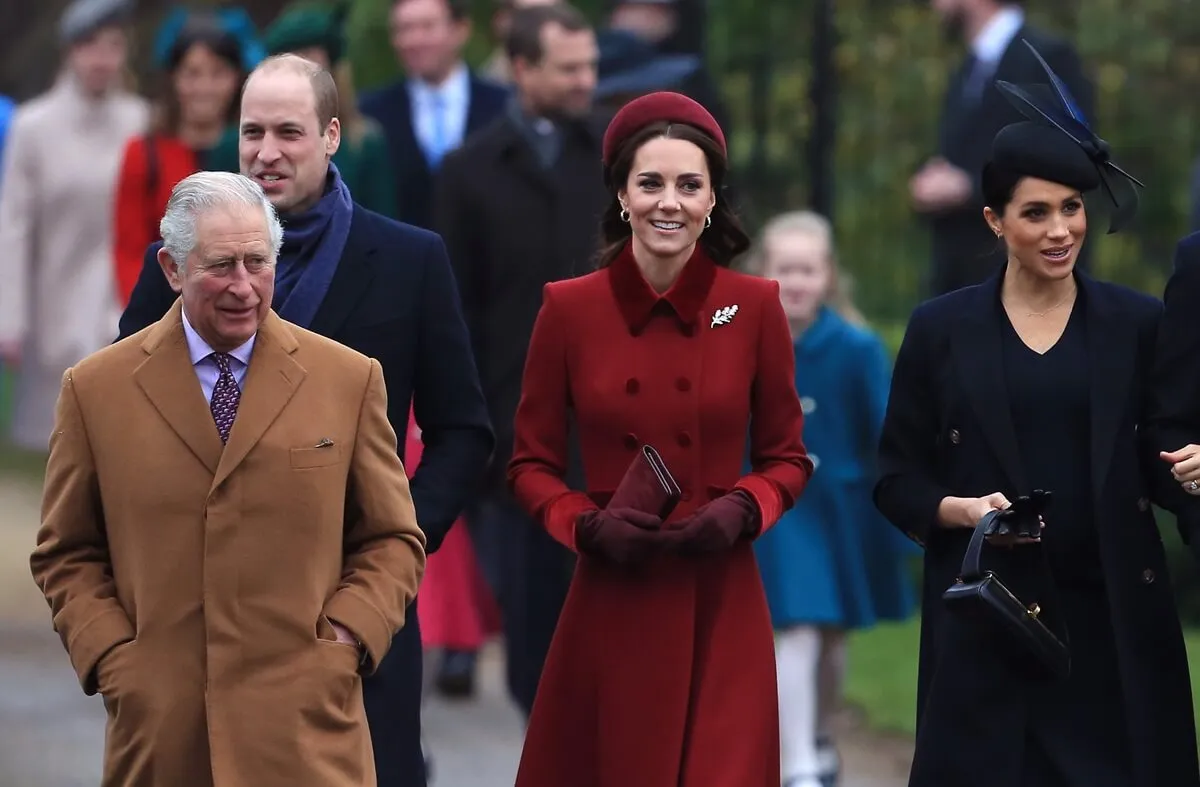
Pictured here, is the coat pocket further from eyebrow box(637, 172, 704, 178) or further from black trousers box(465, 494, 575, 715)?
black trousers box(465, 494, 575, 715)

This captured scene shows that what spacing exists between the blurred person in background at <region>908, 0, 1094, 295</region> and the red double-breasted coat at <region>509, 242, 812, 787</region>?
4.22 m

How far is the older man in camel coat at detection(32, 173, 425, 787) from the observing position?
5.68 meters

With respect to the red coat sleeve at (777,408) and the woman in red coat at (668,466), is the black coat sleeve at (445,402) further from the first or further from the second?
the red coat sleeve at (777,408)

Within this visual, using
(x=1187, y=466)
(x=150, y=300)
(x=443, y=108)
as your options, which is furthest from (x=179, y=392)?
(x=443, y=108)

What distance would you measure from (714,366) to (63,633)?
1649mm

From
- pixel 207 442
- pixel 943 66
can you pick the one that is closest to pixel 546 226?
pixel 207 442

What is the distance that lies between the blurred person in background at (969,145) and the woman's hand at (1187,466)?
4.42m

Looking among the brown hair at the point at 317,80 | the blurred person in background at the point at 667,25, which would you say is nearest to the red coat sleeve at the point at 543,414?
the brown hair at the point at 317,80

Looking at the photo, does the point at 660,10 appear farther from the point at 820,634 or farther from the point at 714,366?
the point at 714,366

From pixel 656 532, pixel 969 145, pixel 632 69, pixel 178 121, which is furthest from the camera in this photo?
pixel 632 69

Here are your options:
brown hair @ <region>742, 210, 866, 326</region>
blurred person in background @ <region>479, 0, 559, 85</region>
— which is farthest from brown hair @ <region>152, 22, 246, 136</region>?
brown hair @ <region>742, 210, 866, 326</region>

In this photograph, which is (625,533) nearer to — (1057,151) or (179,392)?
(179,392)

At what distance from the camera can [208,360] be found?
5809 mm

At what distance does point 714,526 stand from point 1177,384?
3.47 feet
